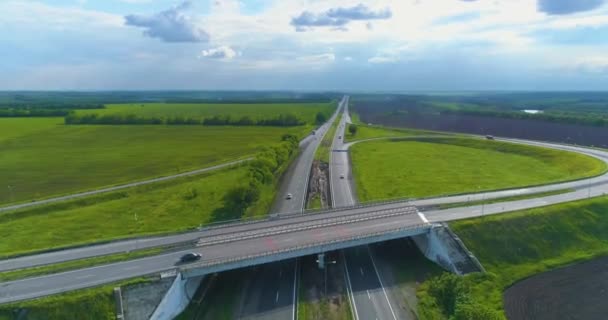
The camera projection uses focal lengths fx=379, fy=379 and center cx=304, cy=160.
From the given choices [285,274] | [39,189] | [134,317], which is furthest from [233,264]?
[39,189]

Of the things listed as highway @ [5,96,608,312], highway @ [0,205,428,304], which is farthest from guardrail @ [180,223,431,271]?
highway @ [5,96,608,312]

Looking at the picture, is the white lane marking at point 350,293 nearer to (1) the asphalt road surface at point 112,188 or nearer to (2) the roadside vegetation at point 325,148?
(1) the asphalt road surface at point 112,188

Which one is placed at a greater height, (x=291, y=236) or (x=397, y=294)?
(x=291, y=236)

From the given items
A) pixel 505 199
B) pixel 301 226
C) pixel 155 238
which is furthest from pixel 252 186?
pixel 505 199

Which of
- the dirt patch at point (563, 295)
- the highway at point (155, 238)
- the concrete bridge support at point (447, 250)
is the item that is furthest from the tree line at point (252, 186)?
the dirt patch at point (563, 295)

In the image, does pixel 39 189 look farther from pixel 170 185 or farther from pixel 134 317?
pixel 134 317

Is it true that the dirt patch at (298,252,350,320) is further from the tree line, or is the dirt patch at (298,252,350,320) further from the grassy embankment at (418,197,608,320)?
the tree line
